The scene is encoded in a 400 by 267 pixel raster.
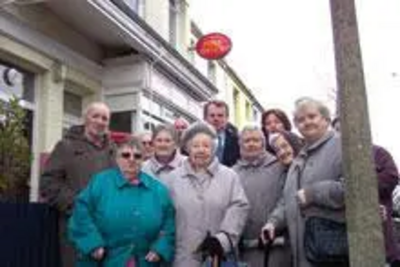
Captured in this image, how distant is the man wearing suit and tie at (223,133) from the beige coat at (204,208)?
1.49 m

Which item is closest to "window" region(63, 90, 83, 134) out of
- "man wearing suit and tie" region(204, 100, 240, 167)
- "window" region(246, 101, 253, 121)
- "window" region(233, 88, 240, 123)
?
"man wearing suit and tie" region(204, 100, 240, 167)

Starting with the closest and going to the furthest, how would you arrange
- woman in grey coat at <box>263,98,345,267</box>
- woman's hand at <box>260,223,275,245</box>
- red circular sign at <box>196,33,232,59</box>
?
woman in grey coat at <box>263,98,345,267</box> → woman's hand at <box>260,223,275,245</box> → red circular sign at <box>196,33,232,59</box>

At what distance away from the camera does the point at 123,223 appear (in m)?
4.50

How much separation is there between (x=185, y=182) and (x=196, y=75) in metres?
9.85

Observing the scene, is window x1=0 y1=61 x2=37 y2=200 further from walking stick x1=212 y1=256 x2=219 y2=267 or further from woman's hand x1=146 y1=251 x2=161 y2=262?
walking stick x1=212 y1=256 x2=219 y2=267

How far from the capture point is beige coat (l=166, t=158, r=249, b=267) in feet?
15.0

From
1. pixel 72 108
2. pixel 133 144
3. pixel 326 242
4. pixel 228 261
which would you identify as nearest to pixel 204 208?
pixel 228 261

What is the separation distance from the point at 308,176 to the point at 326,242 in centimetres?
51

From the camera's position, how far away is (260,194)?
4914 mm

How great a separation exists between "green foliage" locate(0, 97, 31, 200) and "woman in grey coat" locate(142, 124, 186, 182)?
Result: 231 cm

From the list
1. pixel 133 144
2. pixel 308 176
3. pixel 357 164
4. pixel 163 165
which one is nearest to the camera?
pixel 357 164

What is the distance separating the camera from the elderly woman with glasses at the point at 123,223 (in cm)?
448

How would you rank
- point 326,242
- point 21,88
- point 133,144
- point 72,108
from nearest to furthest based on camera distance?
point 326,242
point 133,144
point 21,88
point 72,108

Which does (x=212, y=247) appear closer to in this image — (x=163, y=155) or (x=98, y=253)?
(x=98, y=253)
